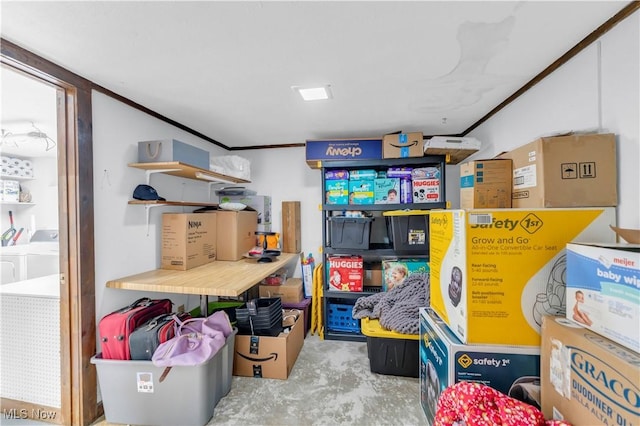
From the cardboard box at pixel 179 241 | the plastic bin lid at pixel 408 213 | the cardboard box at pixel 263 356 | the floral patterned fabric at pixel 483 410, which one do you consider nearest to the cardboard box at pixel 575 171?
the floral patterned fabric at pixel 483 410

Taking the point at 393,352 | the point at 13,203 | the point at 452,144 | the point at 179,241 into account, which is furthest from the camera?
the point at 13,203

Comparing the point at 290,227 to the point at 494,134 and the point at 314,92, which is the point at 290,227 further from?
the point at 494,134

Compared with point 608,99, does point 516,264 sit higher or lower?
lower

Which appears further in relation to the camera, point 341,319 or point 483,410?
point 341,319

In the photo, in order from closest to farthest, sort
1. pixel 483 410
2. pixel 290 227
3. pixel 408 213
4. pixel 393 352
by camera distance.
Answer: pixel 483 410
pixel 393 352
pixel 408 213
pixel 290 227

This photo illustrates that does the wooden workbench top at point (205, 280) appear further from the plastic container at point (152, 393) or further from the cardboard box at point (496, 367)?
the cardboard box at point (496, 367)

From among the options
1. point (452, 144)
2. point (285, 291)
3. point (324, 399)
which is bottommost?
point (324, 399)

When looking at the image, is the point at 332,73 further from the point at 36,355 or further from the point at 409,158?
the point at 36,355

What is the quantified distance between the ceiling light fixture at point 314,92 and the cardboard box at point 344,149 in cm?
77

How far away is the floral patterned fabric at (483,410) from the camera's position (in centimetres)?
95

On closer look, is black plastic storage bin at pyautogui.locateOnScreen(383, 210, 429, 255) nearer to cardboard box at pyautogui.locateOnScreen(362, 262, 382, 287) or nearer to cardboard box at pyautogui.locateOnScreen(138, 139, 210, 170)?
cardboard box at pyautogui.locateOnScreen(362, 262, 382, 287)

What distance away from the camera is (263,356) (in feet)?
6.73

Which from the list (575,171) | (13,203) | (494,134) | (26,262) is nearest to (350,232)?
(494,134)

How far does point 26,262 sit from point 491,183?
5.04m
